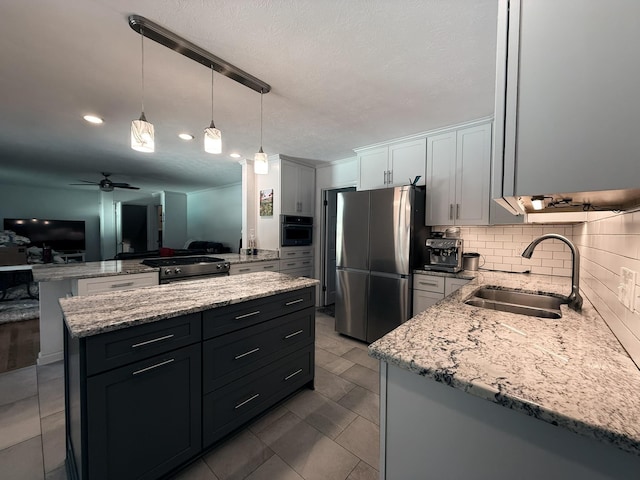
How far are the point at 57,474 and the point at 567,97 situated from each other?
2.61 meters

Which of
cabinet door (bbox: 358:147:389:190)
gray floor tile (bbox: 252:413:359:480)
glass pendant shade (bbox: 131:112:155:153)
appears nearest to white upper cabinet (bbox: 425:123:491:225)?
cabinet door (bbox: 358:147:389:190)

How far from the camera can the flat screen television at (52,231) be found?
5910 millimetres

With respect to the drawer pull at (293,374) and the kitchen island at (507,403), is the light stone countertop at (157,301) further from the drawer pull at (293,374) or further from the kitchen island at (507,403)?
the kitchen island at (507,403)

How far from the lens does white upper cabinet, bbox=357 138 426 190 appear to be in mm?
3004

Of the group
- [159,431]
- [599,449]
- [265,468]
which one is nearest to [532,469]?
[599,449]

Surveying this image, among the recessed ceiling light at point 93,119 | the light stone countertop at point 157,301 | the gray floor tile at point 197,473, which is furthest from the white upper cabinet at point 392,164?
the gray floor tile at point 197,473

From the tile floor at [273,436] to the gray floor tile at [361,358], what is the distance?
13 cm

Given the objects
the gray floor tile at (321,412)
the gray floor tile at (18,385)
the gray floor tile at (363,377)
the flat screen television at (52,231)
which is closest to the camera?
the gray floor tile at (321,412)

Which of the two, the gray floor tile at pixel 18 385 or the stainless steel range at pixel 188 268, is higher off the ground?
the stainless steel range at pixel 188 268

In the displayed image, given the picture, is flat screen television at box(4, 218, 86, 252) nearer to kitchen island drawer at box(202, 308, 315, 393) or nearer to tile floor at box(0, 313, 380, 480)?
tile floor at box(0, 313, 380, 480)

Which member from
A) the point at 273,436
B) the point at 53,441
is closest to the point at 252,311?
the point at 273,436

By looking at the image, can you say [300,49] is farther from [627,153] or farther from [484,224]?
[484,224]

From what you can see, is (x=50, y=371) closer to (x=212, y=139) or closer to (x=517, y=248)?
(x=212, y=139)

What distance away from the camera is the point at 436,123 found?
2658mm
